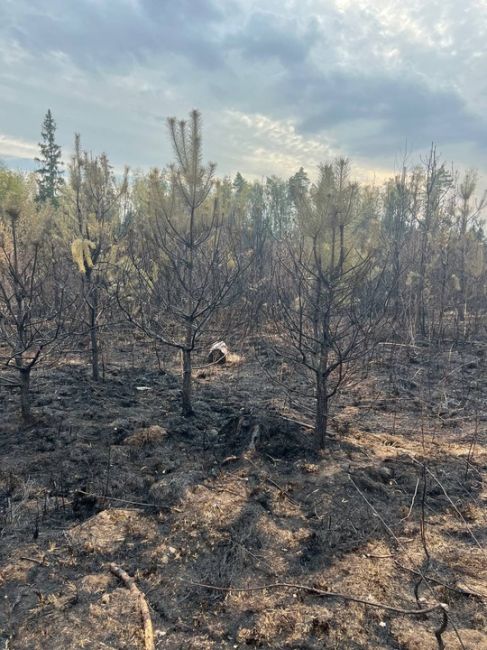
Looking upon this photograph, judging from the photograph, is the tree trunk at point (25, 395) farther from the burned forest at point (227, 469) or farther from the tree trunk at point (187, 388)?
the tree trunk at point (187, 388)

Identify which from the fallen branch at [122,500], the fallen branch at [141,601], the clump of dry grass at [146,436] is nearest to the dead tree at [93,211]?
the clump of dry grass at [146,436]

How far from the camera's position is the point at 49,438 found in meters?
5.40

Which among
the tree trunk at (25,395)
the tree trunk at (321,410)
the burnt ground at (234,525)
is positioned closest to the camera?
the burnt ground at (234,525)

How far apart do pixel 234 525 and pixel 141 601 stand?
1.13 m

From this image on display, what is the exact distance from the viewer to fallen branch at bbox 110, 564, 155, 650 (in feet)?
8.34

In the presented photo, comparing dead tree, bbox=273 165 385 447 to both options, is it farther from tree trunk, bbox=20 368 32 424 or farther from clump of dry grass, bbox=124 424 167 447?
tree trunk, bbox=20 368 32 424

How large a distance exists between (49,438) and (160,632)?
3.48 meters

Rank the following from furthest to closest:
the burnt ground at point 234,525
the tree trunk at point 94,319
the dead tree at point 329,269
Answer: the tree trunk at point 94,319 → the dead tree at point 329,269 → the burnt ground at point 234,525

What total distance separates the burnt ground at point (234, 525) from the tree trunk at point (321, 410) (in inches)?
8.1

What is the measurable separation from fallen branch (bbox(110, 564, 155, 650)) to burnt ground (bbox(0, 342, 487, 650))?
2.3 inches

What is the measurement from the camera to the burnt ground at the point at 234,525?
269 centimetres

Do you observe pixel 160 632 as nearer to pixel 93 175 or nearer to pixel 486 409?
pixel 486 409

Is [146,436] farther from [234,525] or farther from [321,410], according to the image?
[321,410]

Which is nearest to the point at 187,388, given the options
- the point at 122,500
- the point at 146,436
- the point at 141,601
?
the point at 146,436
